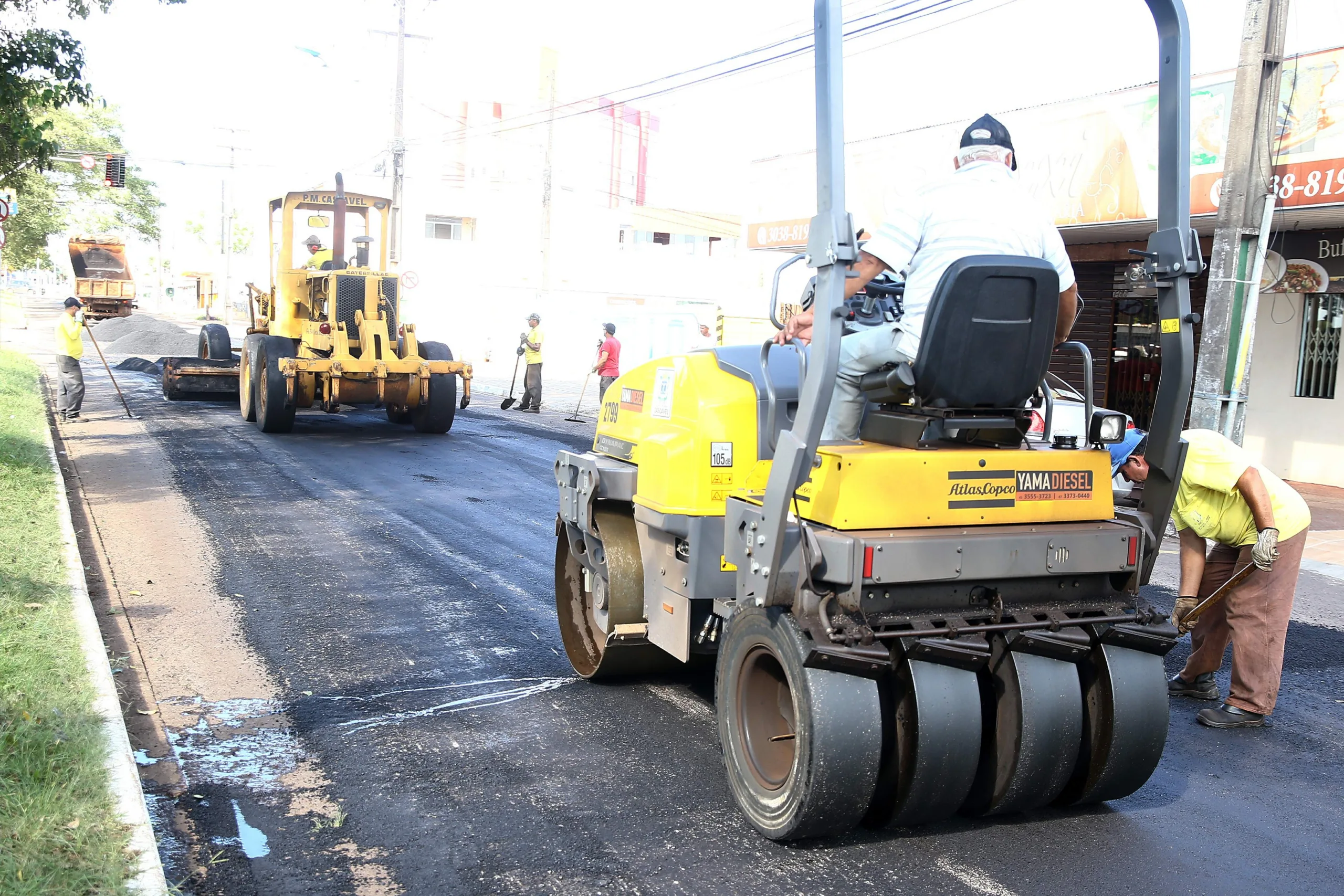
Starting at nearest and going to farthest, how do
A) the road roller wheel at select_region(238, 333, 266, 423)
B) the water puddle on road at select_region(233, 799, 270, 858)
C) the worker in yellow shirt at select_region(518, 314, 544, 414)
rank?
the water puddle on road at select_region(233, 799, 270, 858) → the road roller wheel at select_region(238, 333, 266, 423) → the worker in yellow shirt at select_region(518, 314, 544, 414)

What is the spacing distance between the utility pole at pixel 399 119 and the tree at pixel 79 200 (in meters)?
10.8

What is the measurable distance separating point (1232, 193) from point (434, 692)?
27.7 ft

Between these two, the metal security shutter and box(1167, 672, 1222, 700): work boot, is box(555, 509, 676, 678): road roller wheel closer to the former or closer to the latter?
box(1167, 672, 1222, 700): work boot

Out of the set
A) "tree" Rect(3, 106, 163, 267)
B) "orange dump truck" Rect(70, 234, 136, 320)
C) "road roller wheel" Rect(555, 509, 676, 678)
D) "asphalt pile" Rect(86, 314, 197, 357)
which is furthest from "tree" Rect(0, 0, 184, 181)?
"orange dump truck" Rect(70, 234, 136, 320)

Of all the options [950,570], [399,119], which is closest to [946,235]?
[950,570]

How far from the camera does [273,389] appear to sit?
15148 millimetres

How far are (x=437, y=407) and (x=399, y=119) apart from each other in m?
16.5

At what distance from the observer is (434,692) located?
5.46 meters

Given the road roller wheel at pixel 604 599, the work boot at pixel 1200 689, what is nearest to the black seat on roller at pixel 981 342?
the road roller wheel at pixel 604 599

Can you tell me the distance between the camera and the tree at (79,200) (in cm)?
4053

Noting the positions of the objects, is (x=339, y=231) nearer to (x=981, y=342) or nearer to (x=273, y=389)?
(x=273, y=389)

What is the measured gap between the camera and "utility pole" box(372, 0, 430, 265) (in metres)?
28.7

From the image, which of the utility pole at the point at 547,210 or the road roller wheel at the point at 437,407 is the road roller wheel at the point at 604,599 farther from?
the utility pole at the point at 547,210

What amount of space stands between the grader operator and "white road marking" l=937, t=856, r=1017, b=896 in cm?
15
